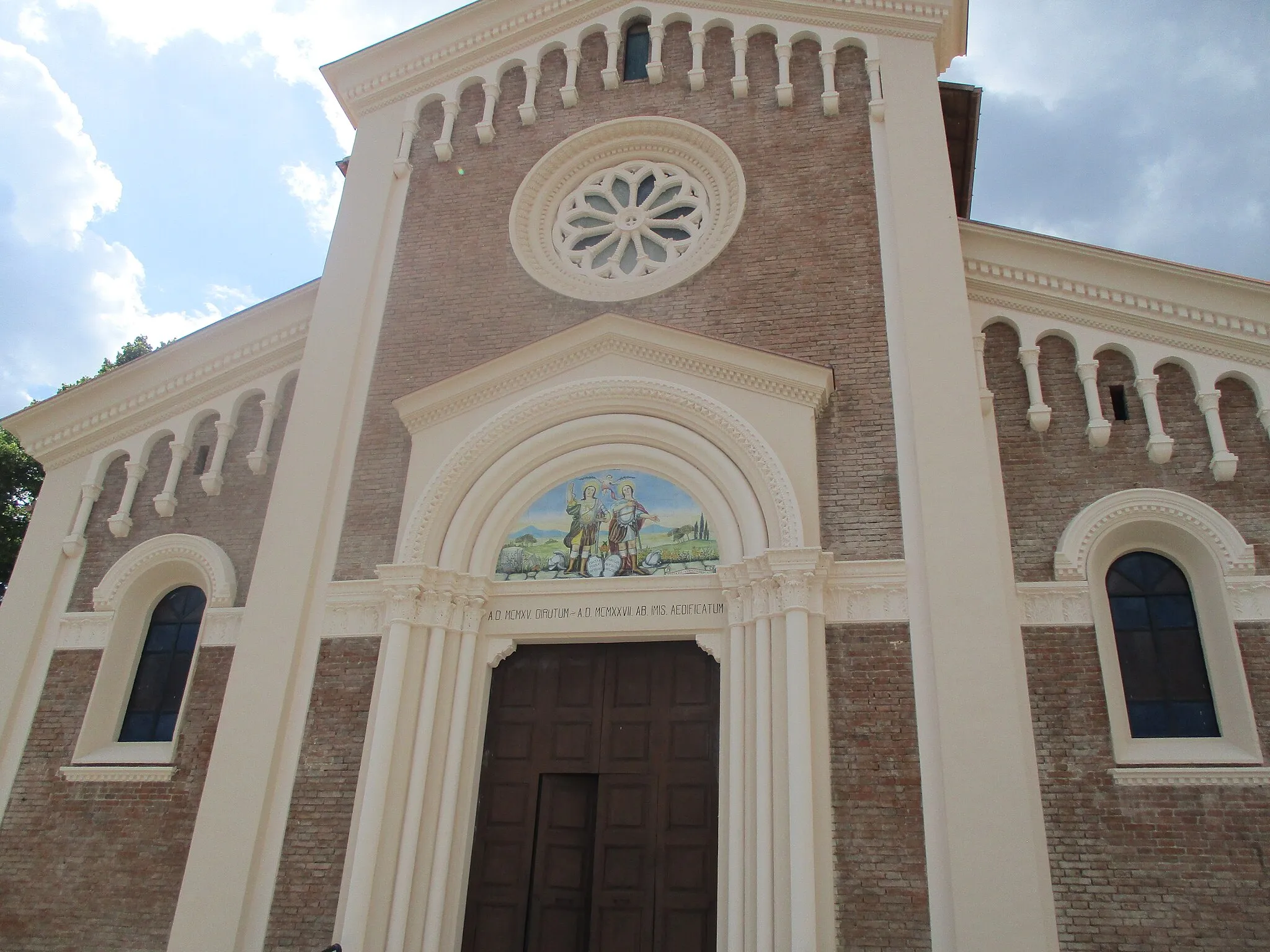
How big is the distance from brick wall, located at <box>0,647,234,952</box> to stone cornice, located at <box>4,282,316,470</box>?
345 cm

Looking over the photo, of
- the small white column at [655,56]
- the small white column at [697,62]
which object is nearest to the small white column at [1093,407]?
the small white column at [697,62]

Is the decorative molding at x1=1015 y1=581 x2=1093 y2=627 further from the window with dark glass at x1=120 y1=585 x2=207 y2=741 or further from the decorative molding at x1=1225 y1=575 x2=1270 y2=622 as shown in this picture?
the window with dark glass at x1=120 y1=585 x2=207 y2=741

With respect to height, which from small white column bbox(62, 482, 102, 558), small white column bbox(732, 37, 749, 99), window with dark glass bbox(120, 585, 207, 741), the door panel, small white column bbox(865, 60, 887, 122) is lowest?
the door panel

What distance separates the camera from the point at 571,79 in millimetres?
12969

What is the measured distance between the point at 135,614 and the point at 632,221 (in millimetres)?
7705

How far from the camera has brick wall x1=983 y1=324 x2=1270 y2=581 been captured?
365 inches

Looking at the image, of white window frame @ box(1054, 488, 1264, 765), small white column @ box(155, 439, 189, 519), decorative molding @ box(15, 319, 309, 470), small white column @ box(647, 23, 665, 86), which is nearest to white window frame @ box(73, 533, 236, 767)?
small white column @ box(155, 439, 189, 519)

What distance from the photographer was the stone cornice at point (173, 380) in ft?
39.9

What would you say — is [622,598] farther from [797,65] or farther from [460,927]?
[797,65]

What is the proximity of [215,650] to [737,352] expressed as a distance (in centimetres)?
658

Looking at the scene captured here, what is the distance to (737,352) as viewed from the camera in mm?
10211

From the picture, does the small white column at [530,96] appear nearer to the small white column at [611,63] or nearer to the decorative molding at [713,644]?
the small white column at [611,63]

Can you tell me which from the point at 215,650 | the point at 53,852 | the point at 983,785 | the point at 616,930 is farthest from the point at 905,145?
the point at 53,852

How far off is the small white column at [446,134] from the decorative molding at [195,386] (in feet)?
9.63
